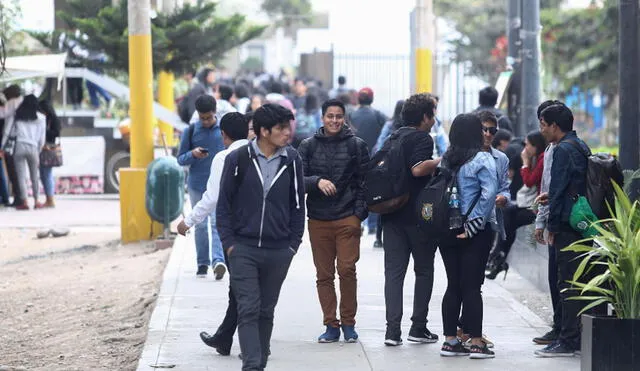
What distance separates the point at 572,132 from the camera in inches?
352

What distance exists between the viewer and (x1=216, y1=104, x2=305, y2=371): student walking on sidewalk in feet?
26.0

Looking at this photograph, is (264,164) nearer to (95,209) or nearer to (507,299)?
(507,299)

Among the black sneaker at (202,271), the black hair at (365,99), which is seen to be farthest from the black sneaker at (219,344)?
the black hair at (365,99)

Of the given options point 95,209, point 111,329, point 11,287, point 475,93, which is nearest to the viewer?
point 111,329

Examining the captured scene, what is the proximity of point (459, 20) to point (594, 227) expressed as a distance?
42.9 metres

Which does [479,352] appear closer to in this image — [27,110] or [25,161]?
[27,110]

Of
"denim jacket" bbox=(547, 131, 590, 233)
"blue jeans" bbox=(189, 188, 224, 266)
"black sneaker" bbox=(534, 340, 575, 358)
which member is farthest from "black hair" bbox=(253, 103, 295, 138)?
"blue jeans" bbox=(189, 188, 224, 266)

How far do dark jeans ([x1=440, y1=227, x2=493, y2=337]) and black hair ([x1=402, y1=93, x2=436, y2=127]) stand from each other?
90 centimetres

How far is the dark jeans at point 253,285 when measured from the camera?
790cm

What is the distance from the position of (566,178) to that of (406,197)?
1146 mm

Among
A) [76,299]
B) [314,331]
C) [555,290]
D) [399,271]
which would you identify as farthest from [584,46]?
[399,271]

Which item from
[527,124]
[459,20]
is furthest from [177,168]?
[459,20]

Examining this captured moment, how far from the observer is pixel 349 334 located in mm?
9648

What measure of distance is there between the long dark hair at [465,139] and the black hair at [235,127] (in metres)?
1.40
